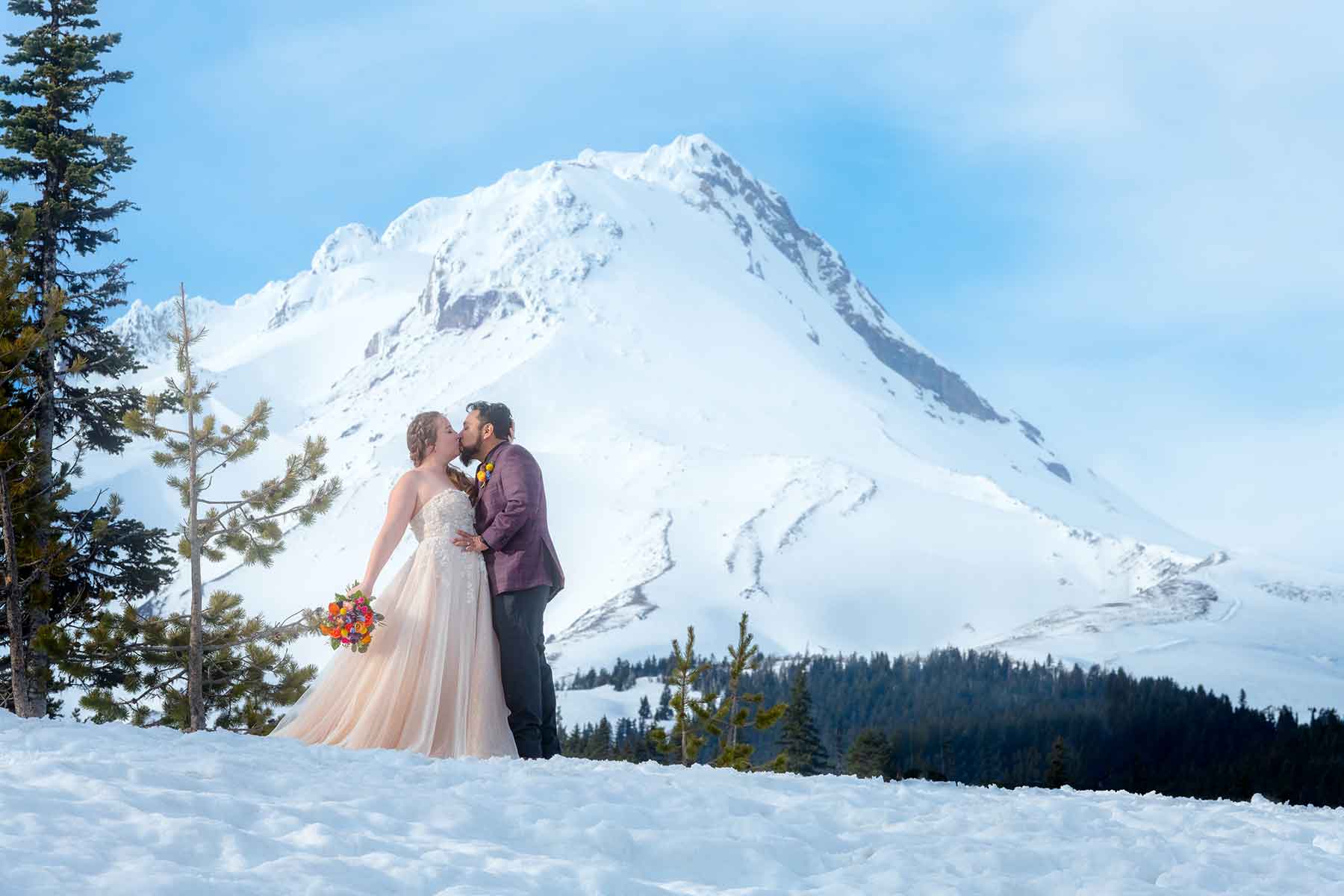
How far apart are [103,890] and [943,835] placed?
4581 millimetres

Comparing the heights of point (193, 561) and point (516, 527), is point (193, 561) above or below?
above

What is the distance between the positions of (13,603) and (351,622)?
9.07 m

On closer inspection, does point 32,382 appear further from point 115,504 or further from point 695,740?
point 695,740

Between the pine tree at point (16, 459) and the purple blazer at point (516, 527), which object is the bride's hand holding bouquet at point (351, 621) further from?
the pine tree at point (16, 459)

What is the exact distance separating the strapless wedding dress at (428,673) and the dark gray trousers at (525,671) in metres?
0.14

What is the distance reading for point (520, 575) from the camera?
36.6ft

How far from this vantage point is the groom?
11031mm

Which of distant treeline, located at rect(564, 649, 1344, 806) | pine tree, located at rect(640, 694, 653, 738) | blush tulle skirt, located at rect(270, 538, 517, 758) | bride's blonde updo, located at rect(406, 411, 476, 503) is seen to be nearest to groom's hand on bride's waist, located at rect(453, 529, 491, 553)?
blush tulle skirt, located at rect(270, 538, 517, 758)

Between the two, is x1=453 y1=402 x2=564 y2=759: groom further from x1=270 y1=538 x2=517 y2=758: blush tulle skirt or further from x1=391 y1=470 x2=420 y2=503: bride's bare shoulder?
x1=391 y1=470 x2=420 y2=503: bride's bare shoulder

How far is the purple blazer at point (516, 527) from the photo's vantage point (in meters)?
11.1

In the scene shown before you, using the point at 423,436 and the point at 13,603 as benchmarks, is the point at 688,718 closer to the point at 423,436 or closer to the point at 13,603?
the point at 13,603

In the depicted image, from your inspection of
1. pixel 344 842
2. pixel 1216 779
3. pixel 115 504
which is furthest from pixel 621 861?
pixel 1216 779

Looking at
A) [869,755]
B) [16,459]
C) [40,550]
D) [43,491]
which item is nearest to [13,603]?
[40,550]

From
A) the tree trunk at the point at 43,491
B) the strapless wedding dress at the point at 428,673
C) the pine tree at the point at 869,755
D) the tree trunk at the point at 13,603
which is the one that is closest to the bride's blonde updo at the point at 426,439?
the strapless wedding dress at the point at 428,673
